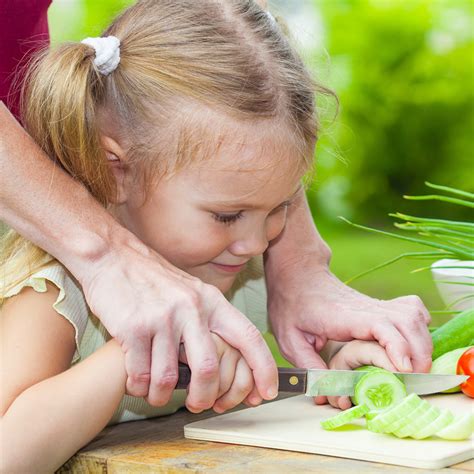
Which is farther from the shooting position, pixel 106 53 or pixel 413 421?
pixel 106 53

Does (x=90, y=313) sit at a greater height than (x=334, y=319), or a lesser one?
greater

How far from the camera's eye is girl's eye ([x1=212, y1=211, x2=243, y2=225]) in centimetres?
126

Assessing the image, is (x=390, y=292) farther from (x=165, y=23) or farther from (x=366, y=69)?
(x=165, y=23)

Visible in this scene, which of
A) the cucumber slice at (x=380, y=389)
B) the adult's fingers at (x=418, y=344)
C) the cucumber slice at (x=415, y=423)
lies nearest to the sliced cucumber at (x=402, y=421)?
the cucumber slice at (x=415, y=423)

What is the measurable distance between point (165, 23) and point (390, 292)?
4254mm

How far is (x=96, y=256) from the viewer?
3.80 feet

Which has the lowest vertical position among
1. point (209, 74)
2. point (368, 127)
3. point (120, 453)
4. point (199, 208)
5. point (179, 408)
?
point (368, 127)

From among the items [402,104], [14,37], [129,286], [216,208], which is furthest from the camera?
[402,104]

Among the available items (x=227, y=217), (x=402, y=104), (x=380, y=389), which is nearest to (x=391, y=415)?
(x=380, y=389)

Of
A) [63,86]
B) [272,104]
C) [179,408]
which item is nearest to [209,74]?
[272,104]

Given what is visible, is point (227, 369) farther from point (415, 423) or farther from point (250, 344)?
point (415, 423)

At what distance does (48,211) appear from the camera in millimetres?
1176

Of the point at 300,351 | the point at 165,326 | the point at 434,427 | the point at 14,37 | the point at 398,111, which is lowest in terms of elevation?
the point at 398,111

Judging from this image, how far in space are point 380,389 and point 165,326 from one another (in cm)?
30
